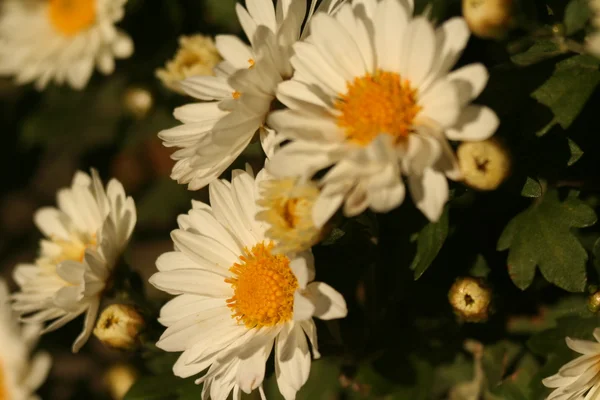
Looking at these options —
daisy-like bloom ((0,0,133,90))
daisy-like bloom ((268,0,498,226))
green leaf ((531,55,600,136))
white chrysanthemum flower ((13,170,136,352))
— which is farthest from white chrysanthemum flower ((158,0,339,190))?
daisy-like bloom ((0,0,133,90))

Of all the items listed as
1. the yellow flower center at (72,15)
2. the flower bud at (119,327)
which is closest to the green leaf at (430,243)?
the flower bud at (119,327)

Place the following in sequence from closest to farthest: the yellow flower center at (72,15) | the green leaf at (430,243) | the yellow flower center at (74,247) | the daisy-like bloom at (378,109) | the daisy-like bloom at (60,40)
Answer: the daisy-like bloom at (378,109), the green leaf at (430,243), the yellow flower center at (74,247), the daisy-like bloom at (60,40), the yellow flower center at (72,15)

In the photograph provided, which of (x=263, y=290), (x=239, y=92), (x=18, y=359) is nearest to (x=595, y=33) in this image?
(x=239, y=92)

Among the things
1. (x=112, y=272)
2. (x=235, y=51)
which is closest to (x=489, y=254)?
(x=235, y=51)

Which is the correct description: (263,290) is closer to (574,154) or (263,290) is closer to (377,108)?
(377,108)

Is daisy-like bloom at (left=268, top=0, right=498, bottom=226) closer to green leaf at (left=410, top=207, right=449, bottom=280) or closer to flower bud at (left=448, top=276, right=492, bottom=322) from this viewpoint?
green leaf at (left=410, top=207, right=449, bottom=280)

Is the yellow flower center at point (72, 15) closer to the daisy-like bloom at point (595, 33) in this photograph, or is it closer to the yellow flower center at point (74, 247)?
the yellow flower center at point (74, 247)
